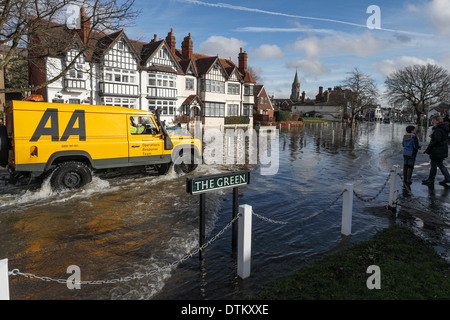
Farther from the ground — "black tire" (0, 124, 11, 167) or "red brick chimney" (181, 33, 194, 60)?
"red brick chimney" (181, 33, 194, 60)

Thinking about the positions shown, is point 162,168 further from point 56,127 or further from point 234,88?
point 234,88

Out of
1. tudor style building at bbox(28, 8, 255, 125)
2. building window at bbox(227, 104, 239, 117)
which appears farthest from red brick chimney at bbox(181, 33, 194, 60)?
building window at bbox(227, 104, 239, 117)

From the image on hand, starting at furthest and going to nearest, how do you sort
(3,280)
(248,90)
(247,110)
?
(247,110) < (248,90) < (3,280)

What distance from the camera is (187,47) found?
45031mm

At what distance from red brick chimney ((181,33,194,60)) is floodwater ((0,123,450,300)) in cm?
3685

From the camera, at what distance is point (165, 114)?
40969 millimetres

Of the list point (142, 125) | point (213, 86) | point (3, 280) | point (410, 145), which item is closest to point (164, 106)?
point (213, 86)

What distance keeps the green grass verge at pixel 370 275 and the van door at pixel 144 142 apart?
23.3ft

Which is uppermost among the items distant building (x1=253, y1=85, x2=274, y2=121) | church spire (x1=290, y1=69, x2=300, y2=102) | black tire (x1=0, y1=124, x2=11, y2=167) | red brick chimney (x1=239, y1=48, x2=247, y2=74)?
church spire (x1=290, y1=69, x2=300, y2=102)

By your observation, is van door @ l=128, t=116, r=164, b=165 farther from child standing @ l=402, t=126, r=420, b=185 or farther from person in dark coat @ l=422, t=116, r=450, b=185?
person in dark coat @ l=422, t=116, r=450, b=185

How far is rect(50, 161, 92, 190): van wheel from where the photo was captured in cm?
905

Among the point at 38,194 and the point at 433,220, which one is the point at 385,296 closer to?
the point at 433,220

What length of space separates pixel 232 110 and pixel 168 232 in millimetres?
45835

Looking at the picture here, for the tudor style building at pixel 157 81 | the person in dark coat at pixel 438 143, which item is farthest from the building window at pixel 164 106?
the person in dark coat at pixel 438 143
